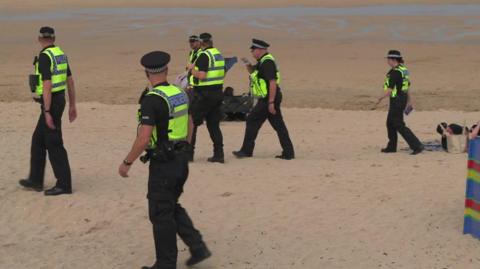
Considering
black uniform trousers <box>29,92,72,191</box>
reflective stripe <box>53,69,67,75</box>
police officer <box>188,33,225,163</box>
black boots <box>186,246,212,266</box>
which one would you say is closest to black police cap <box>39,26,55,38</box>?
reflective stripe <box>53,69,67,75</box>

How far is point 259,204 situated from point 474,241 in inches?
88.9

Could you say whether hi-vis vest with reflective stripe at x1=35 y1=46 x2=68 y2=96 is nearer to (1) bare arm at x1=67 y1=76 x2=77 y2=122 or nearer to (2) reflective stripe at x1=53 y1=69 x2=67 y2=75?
(2) reflective stripe at x1=53 y1=69 x2=67 y2=75

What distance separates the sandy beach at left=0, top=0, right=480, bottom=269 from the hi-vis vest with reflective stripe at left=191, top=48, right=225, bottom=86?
1068 millimetres

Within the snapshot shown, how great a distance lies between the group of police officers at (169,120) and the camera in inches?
247

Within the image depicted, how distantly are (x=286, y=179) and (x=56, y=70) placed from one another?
2.94 meters

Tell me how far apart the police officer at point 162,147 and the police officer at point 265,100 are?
4536mm

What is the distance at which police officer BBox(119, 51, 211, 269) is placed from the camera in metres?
6.19

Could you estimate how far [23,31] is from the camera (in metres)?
32.5

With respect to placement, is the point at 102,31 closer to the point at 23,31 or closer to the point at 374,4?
the point at 23,31

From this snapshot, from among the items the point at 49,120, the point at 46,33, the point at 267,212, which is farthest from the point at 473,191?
the point at 46,33

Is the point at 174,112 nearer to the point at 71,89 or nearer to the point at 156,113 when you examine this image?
the point at 156,113

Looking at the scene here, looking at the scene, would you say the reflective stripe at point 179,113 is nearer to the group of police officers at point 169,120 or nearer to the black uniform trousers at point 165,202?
the group of police officers at point 169,120

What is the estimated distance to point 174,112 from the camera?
629cm

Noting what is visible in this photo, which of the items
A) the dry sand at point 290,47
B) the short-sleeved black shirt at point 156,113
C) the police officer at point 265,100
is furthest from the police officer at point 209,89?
the dry sand at point 290,47
